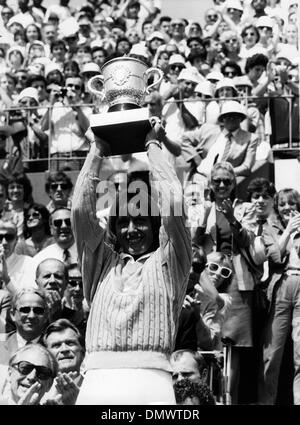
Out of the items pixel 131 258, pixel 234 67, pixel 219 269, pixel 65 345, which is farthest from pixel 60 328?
pixel 234 67

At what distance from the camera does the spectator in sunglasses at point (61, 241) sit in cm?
857

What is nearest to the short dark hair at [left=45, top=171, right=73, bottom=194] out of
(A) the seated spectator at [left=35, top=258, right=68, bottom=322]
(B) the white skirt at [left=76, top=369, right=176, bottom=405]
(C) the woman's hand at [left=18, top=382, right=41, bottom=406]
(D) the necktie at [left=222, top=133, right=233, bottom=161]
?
(D) the necktie at [left=222, top=133, right=233, bottom=161]

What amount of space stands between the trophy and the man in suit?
4.70 metres

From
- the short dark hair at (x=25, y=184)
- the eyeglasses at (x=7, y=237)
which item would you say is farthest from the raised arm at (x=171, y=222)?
the short dark hair at (x=25, y=184)

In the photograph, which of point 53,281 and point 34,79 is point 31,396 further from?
point 34,79

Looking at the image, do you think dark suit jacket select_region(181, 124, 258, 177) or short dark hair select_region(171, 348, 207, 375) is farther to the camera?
dark suit jacket select_region(181, 124, 258, 177)

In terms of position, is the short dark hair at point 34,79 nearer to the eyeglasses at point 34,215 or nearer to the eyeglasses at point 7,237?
the eyeglasses at point 34,215

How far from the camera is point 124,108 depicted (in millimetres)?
4590

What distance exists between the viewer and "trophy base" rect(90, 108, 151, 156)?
446 centimetres

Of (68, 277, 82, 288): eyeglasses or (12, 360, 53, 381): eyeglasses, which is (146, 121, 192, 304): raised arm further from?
(68, 277, 82, 288): eyeglasses

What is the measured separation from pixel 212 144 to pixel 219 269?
2.26m

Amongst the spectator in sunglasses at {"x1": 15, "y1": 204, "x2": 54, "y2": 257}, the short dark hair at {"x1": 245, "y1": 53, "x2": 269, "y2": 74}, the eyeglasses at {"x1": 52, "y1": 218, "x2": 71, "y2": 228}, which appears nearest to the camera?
the eyeglasses at {"x1": 52, "y1": 218, "x2": 71, "y2": 228}

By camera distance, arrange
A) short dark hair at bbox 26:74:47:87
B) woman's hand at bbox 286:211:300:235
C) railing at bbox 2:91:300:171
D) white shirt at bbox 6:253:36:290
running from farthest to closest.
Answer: short dark hair at bbox 26:74:47:87
railing at bbox 2:91:300:171
white shirt at bbox 6:253:36:290
woman's hand at bbox 286:211:300:235
